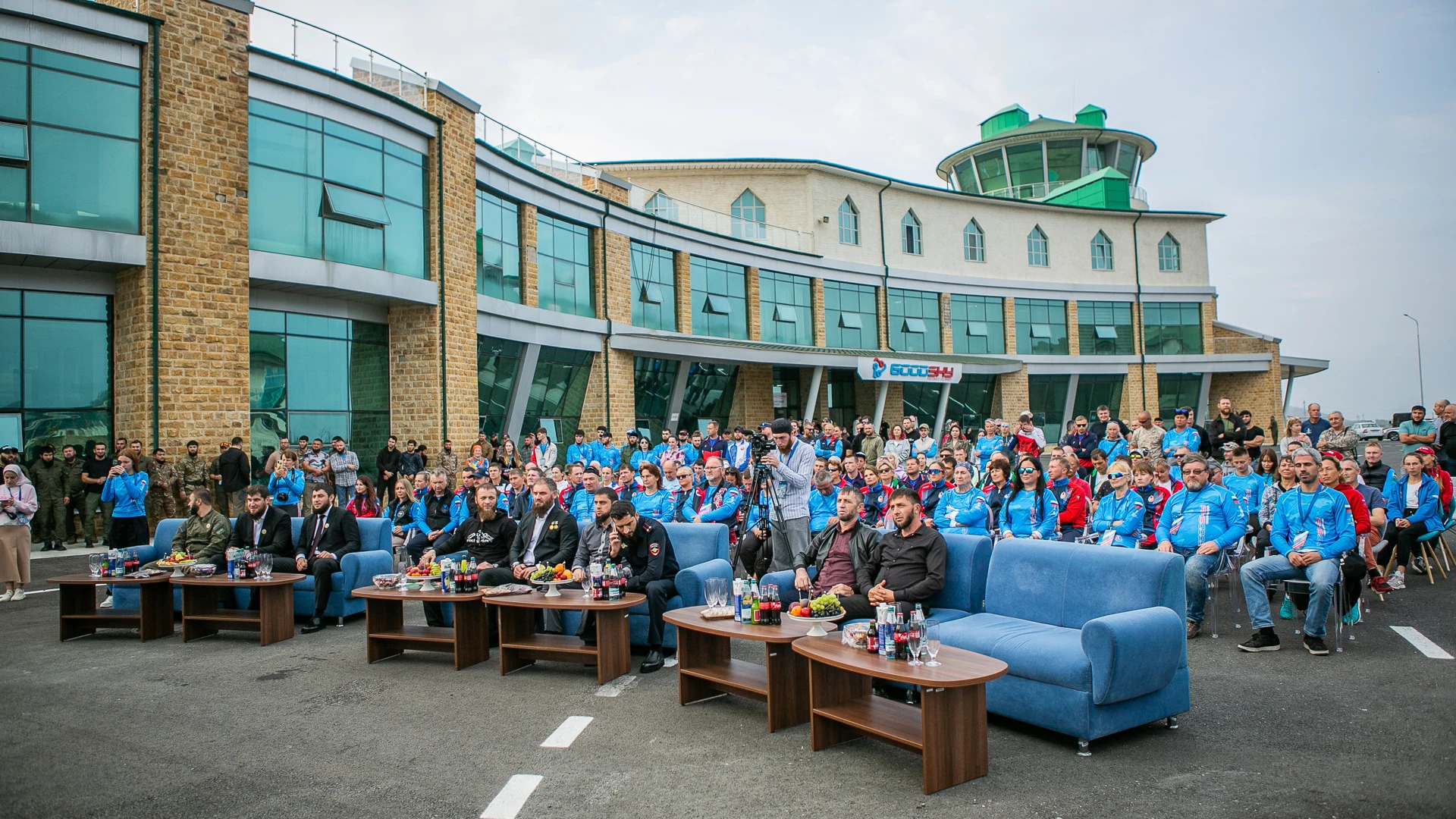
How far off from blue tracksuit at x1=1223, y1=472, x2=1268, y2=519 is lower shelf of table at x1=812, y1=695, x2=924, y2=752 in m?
5.74

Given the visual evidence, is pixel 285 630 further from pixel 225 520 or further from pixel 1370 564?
pixel 1370 564

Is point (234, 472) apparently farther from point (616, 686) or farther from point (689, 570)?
point (616, 686)

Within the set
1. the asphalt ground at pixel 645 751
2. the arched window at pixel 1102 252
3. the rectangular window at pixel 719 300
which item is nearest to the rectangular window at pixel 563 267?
the rectangular window at pixel 719 300

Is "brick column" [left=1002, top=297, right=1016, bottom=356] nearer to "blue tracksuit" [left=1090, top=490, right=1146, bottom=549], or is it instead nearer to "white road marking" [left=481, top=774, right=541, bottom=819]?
"blue tracksuit" [left=1090, top=490, right=1146, bottom=549]

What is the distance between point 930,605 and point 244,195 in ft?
44.7

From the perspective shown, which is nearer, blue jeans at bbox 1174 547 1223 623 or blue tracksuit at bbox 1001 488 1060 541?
blue jeans at bbox 1174 547 1223 623

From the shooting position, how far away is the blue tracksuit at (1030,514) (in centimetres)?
883

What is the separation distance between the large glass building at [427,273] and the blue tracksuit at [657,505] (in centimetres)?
775

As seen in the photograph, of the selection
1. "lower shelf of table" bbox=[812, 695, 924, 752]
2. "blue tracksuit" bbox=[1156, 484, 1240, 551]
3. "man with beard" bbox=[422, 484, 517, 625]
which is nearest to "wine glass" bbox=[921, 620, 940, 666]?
"lower shelf of table" bbox=[812, 695, 924, 752]

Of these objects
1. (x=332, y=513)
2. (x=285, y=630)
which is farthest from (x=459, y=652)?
(x=332, y=513)

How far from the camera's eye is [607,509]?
7664 mm

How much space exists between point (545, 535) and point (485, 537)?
30.3 inches

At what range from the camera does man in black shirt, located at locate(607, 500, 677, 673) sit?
7.09m

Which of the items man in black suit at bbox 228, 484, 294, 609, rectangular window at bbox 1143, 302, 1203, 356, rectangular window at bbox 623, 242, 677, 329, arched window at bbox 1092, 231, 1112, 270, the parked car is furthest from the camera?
the parked car
